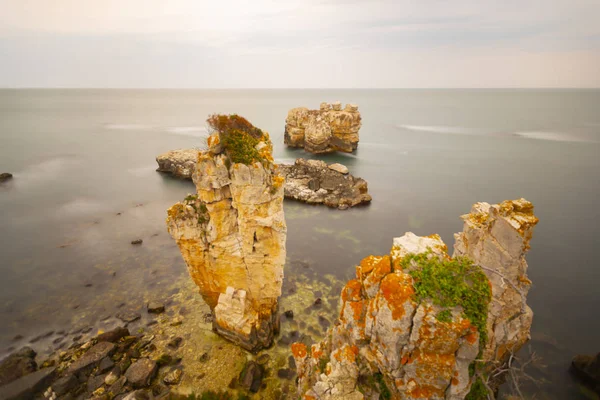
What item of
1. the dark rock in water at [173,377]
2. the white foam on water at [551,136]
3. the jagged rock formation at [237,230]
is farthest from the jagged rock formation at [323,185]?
the white foam on water at [551,136]

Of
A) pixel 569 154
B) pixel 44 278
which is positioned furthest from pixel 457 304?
pixel 569 154

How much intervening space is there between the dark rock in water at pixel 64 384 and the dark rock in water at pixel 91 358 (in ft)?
1.14

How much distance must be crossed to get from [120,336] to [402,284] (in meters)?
17.1

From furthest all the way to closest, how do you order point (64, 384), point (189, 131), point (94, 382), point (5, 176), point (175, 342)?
point (189, 131) → point (5, 176) → point (175, 342) → point (94, 382) → point (64, 384)

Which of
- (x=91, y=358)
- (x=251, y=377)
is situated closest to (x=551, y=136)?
(x=251, y=377)

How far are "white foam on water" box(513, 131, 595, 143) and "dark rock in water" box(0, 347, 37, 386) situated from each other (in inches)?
4003

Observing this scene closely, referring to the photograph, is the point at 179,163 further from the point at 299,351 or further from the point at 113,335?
the point at 299,351

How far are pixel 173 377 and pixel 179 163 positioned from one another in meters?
40.0

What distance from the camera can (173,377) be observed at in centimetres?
1358

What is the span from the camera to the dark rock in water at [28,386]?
42.7ft

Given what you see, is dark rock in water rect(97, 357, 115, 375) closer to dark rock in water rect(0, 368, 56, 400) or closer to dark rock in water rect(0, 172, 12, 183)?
dark rock in water rect(0, 368, 56, 400)

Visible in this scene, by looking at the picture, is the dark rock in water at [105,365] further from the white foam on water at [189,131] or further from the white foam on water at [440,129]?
the white foam on water at [440,129]

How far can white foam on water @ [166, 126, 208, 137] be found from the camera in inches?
3539

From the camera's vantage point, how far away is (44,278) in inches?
888
